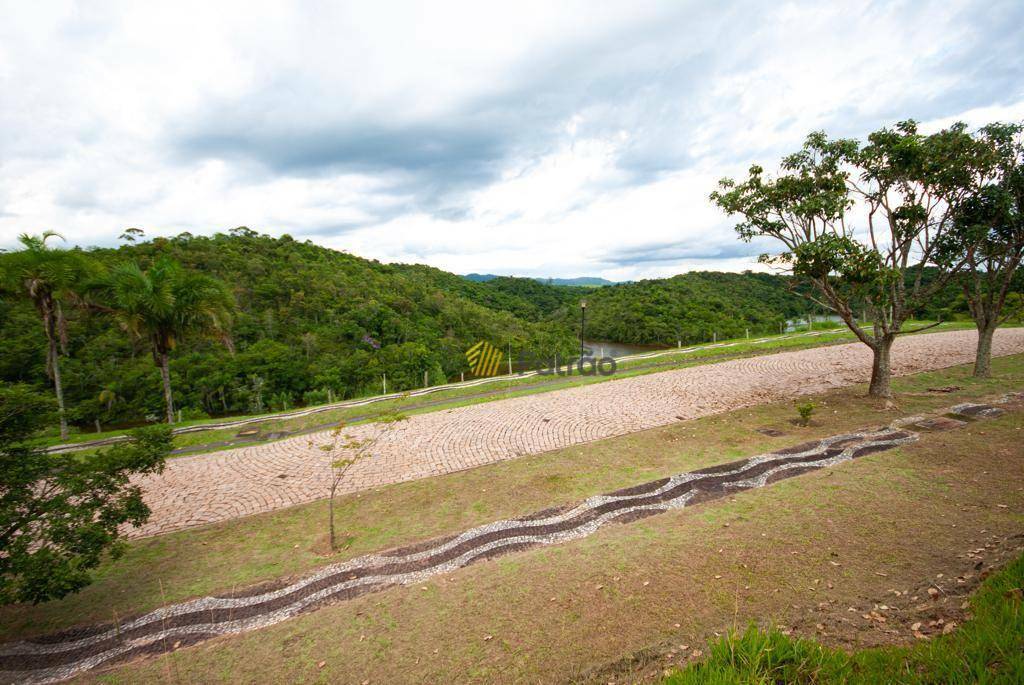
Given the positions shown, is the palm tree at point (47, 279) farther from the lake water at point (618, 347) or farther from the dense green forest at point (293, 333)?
the lake water at point (618, 347)

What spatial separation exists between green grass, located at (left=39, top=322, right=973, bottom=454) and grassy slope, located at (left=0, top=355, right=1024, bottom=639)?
11.0 ft

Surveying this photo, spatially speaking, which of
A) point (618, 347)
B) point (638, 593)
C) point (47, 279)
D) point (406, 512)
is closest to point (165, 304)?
point (47, 279)

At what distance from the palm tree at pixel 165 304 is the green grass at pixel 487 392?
3140mm

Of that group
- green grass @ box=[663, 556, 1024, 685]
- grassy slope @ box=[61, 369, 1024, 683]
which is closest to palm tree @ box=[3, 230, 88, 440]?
grassy slope @ box=[61, 369, 1024, 683]

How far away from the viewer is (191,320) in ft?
46.5

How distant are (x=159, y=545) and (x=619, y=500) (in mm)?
7291

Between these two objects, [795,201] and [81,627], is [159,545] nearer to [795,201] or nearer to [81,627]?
[81,627]

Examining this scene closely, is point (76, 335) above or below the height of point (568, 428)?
above

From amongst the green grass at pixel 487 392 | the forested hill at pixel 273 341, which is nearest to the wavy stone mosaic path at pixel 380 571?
the green grass at pixel 487 392

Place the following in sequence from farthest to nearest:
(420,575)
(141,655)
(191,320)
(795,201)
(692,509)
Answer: (191,320) → (795,201) → (692,509) → (420,575) → (141,655)

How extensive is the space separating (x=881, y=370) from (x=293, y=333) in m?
31.8

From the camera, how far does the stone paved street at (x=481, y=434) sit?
7949mm

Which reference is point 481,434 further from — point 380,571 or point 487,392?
point 380,571

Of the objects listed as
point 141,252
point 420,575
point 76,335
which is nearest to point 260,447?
point 420,575
